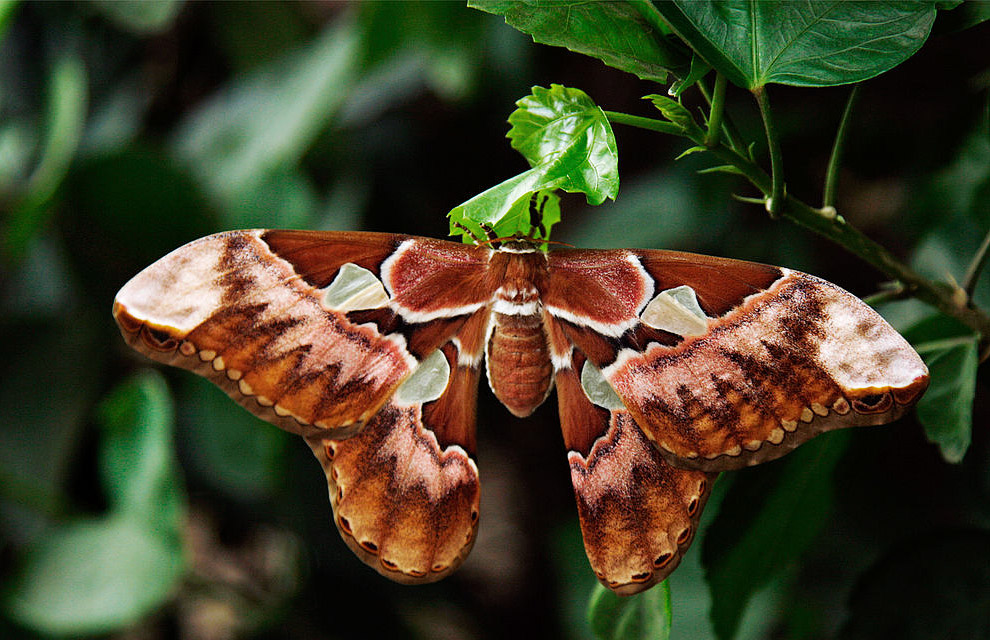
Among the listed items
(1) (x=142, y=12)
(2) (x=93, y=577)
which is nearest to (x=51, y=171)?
(1) (x=142, y=12)

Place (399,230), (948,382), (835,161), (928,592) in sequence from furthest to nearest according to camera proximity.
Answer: (399,230) → (928,592) → (948,382) → (835,161)

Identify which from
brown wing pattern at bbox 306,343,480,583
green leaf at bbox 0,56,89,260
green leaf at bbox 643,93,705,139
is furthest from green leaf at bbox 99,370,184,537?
green leaf at bbox 643,93,705,139

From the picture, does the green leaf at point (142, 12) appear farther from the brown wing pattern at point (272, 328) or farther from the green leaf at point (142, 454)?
the brown wing pattern at point (272, 328)

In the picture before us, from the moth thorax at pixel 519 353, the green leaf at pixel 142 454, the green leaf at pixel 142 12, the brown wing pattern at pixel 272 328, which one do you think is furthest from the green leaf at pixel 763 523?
the green leaf at pixel 142 12

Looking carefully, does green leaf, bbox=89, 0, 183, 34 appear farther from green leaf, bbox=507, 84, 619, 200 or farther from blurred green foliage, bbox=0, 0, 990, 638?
green leaf, bbox=507, 84, 619, 200

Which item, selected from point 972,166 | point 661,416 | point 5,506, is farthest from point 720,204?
point 5,506

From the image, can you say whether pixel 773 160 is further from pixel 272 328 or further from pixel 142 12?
pixel 142 12
